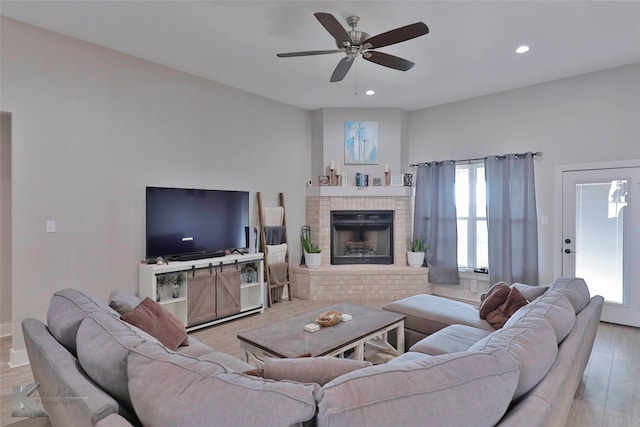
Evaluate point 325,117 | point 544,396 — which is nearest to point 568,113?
point 325,117

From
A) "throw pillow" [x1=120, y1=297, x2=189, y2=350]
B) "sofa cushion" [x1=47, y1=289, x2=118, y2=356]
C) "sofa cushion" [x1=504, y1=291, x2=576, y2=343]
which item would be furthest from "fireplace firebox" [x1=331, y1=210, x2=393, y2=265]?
"sofa cushion" [x1=47, y1=289, x2=118, y2=356]

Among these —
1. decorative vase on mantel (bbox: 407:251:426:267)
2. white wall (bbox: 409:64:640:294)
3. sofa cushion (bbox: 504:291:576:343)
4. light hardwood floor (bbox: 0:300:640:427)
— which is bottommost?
light hardwood floor (bbox: 0:300:640:427)

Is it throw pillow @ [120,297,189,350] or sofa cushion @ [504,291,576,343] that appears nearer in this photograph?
sofa cushion @ [504,291,576,343]

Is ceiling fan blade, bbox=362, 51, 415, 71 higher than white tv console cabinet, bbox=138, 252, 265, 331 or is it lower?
higher

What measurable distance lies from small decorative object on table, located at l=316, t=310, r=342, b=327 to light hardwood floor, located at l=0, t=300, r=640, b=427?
1.02m

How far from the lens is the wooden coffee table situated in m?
2.29

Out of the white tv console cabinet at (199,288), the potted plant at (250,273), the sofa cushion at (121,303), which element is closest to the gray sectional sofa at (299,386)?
the sofa cushion at (121,303)

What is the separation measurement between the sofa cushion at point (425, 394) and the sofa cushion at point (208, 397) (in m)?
0.09

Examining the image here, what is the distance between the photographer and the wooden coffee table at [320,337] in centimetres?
229

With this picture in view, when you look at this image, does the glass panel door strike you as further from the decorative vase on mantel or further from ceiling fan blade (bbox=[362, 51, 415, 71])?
ceiling fan blade (bbox=[362, 51, 415, 71])

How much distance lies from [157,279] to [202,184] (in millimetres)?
1299

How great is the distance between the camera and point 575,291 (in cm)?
229

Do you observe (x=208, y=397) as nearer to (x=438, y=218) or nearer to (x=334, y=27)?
(x=334, y=27)

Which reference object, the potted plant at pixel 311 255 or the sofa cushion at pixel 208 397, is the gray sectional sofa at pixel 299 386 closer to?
the sofa cushion at pixel 208 397
